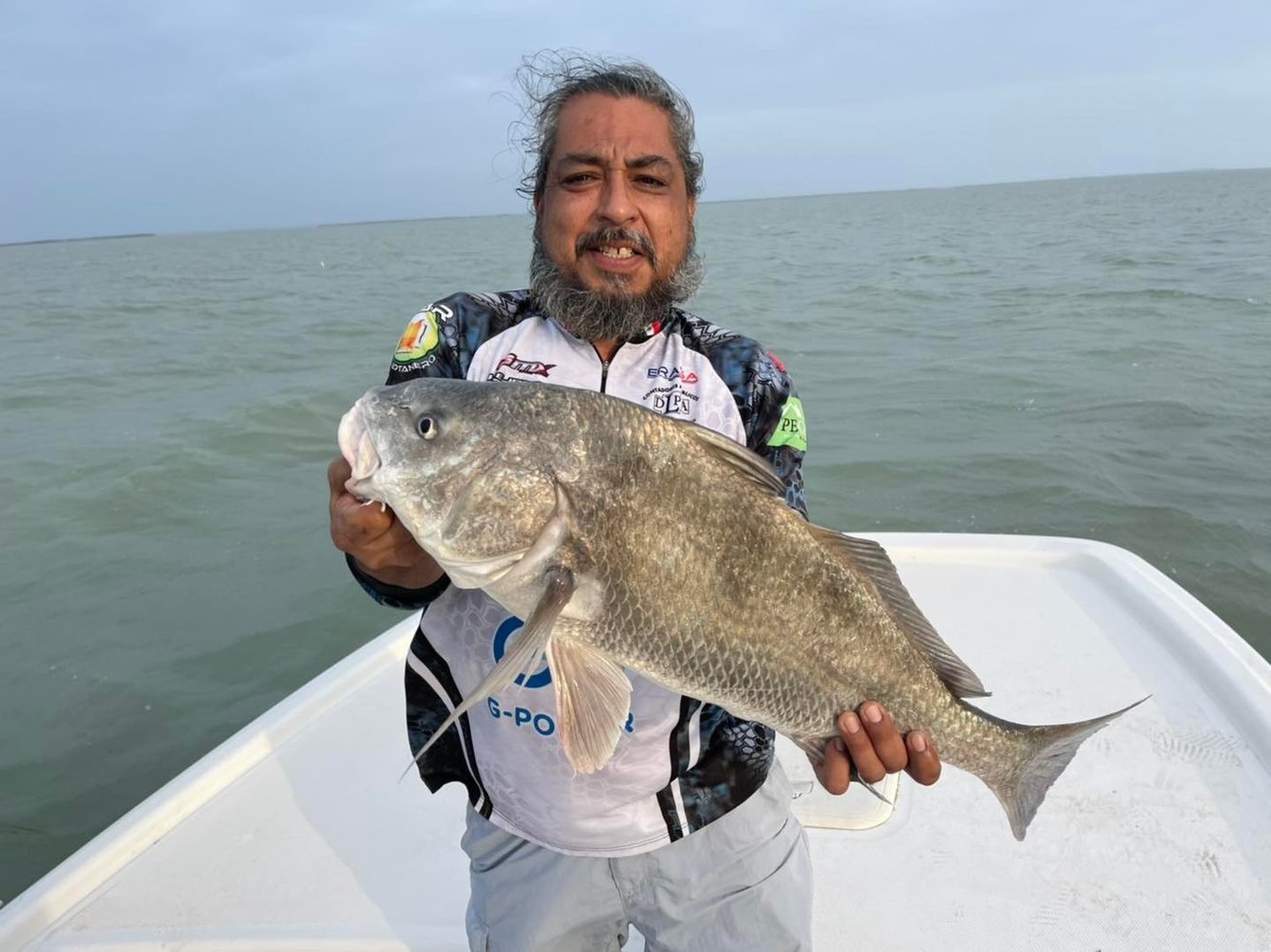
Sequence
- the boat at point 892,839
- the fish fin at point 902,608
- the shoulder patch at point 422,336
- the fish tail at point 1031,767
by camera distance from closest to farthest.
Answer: the fish fin at point 902,608, the fish tail at point 1031,767, the shoulder patch at point 422,336, the boat at point 892,839

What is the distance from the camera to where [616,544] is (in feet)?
6.18

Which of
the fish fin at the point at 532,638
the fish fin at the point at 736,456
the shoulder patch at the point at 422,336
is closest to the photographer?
the fish fin at the point at 532,638

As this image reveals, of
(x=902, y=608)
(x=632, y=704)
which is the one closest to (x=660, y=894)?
(x=632, y=704)

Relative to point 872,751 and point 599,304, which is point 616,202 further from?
point 872,751

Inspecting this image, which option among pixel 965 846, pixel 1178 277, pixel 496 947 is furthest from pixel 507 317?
pixel 1178 277

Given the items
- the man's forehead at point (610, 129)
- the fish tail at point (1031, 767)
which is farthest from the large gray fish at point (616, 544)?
the man's forehead at point (610, 129)

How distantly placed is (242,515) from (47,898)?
658cm

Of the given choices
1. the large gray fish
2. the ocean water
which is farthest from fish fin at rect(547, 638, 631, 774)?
the ocean water

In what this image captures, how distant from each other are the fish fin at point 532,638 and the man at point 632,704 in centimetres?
39

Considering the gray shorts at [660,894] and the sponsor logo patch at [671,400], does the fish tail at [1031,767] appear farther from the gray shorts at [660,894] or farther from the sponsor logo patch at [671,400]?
the sponsor logo patch at [671,400]

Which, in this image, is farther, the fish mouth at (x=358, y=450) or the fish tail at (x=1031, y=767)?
the fish tail at (x=1031, y=767)

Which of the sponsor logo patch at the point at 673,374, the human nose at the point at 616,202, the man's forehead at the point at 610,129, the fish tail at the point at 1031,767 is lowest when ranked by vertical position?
the fish tail at the point at 1031,767

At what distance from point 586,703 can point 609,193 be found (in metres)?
1.34

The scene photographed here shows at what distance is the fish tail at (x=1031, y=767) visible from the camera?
2.21m
